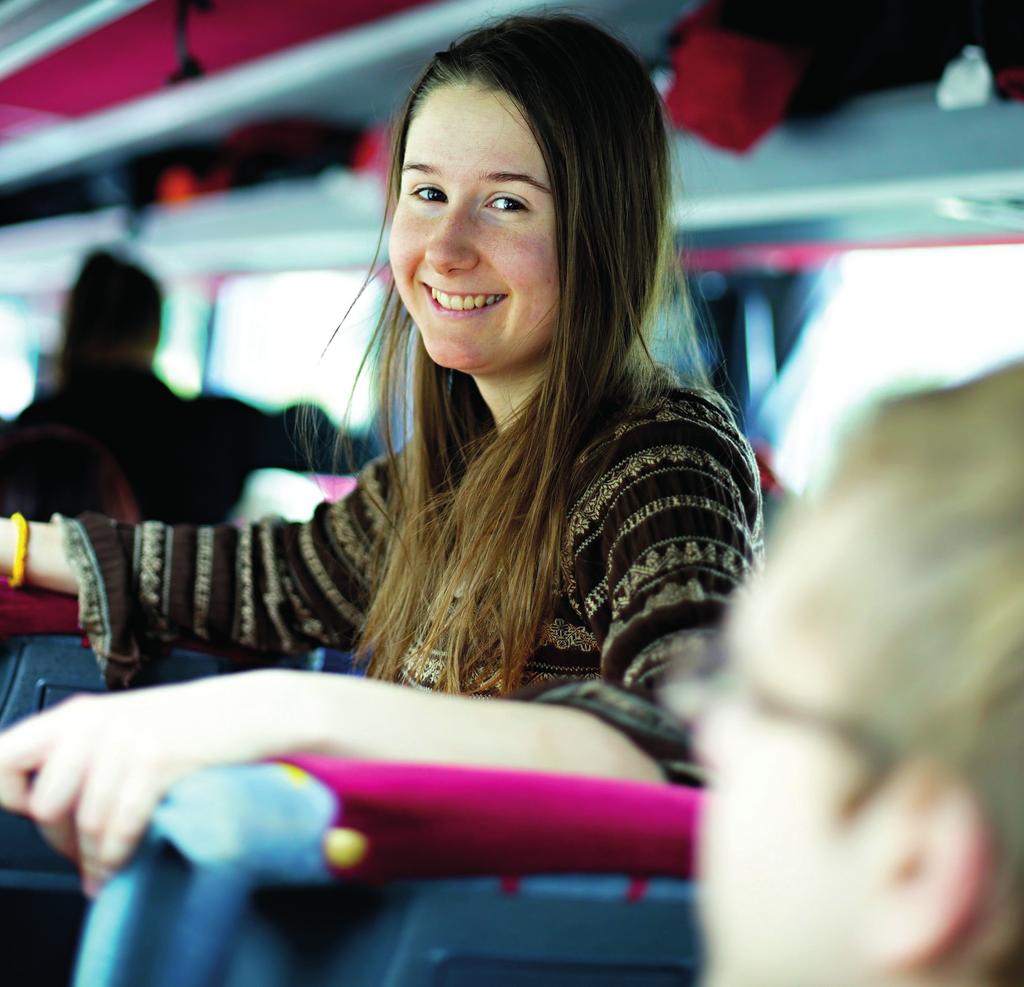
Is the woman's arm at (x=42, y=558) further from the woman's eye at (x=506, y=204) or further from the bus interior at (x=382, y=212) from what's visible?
the woman's eye at (x=506, y=204)

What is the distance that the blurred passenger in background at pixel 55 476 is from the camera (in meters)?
1.65

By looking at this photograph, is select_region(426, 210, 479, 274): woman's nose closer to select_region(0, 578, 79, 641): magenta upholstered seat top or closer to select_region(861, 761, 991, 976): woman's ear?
select_region(0, 578, 79, 641): magenta upholstered seat top

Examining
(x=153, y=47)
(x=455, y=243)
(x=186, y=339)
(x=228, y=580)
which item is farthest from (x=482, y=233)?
(x=186, y=339)

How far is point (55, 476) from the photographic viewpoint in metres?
1.67

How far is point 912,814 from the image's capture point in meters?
0.45

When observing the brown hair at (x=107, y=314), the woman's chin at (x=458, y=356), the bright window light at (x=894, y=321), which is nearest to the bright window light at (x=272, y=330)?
the bright window light at (x=894, y=321)

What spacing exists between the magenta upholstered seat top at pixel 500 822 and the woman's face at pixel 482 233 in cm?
66

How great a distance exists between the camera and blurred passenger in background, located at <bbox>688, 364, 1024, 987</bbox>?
44cm

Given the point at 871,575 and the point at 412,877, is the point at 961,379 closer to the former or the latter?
the point at 871,575

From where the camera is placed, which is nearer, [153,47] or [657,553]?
[657,553]

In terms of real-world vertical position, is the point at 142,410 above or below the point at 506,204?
below

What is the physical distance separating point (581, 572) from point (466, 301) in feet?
1.02

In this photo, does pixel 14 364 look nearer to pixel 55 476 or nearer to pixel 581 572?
pixel 55 476

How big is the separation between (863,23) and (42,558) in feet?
7.11
